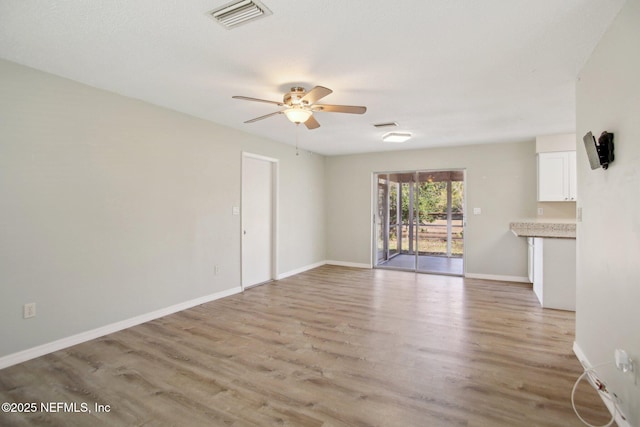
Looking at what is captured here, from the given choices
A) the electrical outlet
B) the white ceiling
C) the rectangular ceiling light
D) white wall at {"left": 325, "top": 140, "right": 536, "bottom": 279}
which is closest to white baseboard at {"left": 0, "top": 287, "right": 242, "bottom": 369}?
the electrical outlet

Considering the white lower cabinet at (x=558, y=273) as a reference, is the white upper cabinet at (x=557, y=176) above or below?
above

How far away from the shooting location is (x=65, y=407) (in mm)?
2092

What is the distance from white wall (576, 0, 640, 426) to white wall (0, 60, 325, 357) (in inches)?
165

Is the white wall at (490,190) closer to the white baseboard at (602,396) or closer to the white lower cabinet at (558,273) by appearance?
the white lower cabinet at (558,273)

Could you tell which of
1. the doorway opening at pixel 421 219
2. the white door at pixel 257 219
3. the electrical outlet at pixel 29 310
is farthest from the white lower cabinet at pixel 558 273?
the electrical outlet at pixel 29 310

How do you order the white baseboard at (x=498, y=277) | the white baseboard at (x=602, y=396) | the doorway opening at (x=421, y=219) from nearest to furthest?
the white baseboard at (x=602, y=396) < the white baseboard at (x=498, y=277) < the doorway opening at (x=421, y=219)

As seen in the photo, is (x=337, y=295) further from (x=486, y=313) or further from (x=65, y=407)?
(x=65, y=407)

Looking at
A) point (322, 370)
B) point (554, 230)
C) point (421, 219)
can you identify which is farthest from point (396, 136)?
point (322, 370)

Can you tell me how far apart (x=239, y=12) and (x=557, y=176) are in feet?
18.2

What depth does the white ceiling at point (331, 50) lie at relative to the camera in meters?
1.97

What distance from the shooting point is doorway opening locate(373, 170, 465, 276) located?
6.83m

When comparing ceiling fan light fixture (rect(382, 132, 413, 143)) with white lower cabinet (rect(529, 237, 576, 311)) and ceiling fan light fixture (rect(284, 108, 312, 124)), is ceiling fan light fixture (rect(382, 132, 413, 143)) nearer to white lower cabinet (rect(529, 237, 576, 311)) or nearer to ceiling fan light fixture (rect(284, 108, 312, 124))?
ceiling fan light fixture (rect(284, 108, 312, 124))

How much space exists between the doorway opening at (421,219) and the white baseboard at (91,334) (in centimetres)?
418

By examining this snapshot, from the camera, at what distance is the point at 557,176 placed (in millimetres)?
5238
